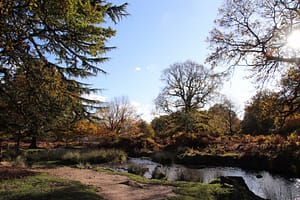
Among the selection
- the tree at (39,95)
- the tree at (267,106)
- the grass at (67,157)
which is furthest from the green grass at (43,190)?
the grass at (67,157)

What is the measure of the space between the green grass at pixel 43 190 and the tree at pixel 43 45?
90.8 inches

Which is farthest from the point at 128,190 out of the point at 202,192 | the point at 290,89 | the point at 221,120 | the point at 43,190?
the point at 221,120

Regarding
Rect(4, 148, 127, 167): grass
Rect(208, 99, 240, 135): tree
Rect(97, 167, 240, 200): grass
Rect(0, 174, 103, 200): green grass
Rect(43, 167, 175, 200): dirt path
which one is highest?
Rect(208, 99, 240, 135): tree

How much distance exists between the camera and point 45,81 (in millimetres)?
8453

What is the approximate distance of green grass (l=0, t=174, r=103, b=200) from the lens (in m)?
7.21

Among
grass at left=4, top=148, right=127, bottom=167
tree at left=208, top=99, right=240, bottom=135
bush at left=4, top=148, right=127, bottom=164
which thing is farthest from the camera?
tree at left=208, top=99, right=240, bottom=135

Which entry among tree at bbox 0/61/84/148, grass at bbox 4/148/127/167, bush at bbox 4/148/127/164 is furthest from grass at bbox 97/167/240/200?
bush at bbox 4/148/127/164

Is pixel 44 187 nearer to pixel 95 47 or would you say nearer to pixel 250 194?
pixel 95 47

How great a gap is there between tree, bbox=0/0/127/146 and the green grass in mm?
2307

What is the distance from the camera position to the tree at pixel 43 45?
6.53 meters

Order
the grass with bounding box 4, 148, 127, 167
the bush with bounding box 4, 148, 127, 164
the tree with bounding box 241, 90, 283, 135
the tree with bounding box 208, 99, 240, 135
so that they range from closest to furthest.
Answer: the tree with bounding box 241, 90, 283, 135 < the grass with bounding box 4, 148, 127, 167 < the bush with bounding box 4, 148, 127, 164 < the tree with bounding box 208, 99, 240, 135

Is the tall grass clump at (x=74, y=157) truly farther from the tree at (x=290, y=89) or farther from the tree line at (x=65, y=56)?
the tree at (x=290, y=89)

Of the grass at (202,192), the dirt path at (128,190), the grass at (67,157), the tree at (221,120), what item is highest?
the tree at (221,120)

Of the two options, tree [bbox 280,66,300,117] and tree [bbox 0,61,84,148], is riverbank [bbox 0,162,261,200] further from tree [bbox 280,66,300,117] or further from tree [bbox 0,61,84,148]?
tree [bbox 280,66,300,117]
